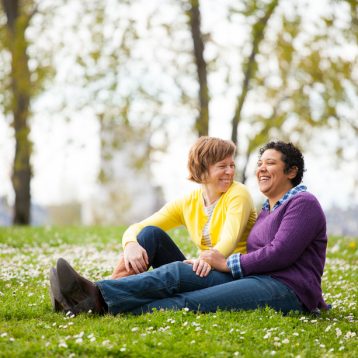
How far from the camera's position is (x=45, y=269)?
348 inches

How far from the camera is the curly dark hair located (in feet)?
20.9

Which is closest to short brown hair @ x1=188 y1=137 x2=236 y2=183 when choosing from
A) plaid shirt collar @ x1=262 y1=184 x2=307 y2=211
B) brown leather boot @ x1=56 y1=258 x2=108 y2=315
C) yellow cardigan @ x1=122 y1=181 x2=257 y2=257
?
yellow cardigan @ x1=122 y1=181 x2=257 y2=257

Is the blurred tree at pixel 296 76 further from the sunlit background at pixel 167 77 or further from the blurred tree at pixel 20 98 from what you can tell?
the blurred tree at pixel 20 98

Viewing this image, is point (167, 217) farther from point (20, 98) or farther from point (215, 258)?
point (20, 98)

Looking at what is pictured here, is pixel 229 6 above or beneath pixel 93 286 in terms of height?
above

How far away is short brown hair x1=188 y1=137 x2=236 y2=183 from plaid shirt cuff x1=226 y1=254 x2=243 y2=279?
97 cm

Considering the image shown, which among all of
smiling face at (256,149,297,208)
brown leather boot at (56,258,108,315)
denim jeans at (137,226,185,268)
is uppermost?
smiling face at (256,149,297,208)

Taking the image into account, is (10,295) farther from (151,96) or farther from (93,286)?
(151,96)

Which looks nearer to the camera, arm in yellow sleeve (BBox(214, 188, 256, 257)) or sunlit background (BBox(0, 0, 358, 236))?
arm in yellow sleeve (BBox(214, 188, 256, 257))

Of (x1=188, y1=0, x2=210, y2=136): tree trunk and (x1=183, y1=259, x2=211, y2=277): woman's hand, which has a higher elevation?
(x1=188, y1=0, x2=210, y2=136): tree trunk

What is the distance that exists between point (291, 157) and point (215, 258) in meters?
1.30

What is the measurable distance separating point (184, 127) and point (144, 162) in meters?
2.87

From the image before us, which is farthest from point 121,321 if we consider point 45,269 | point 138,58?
point 138,58

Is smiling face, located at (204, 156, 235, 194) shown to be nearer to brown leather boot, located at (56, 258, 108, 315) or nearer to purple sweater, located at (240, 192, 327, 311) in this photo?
purple sweater, located at (240, 192, 327, 311)
